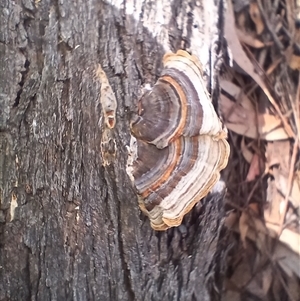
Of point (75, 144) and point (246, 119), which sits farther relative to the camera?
point (246, 119)

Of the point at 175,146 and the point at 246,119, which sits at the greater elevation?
the point at 246,119

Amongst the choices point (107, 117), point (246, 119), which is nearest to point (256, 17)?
point (246, 119)

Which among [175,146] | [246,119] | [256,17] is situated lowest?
[175,146]

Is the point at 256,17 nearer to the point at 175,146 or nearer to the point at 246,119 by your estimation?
the point at 246,119

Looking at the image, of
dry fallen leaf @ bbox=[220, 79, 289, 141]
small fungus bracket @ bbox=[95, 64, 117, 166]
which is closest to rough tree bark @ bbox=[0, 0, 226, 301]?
small fungus bracket @ bbox=[95, 64, 117, 166]

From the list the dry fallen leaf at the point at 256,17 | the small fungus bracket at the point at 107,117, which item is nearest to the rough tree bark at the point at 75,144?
the small fungus bracket at the point at 107,117

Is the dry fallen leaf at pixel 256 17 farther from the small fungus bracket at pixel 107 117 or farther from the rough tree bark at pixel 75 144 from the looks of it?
the small fungus bracket at pixel 107 117
